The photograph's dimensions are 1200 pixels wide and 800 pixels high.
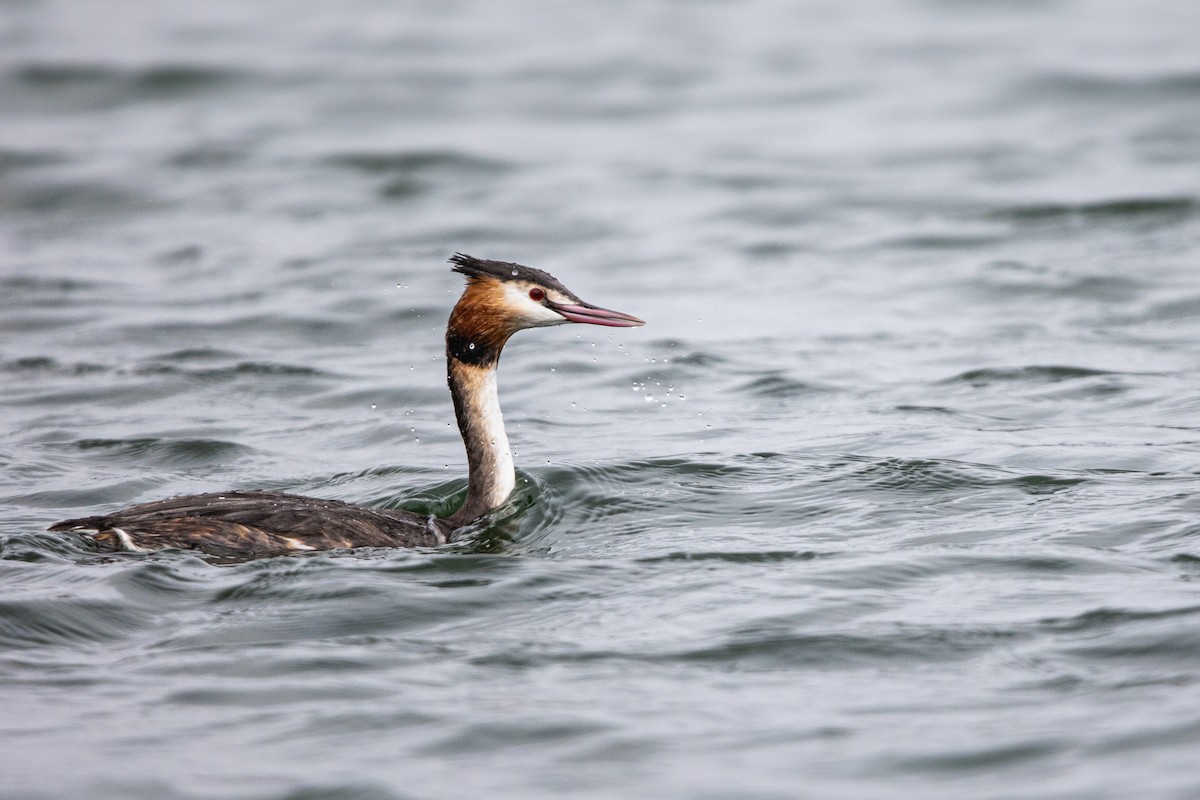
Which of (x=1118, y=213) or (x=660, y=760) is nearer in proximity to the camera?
(x=660, y=760)

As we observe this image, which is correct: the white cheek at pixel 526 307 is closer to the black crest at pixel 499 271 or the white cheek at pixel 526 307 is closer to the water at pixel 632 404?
the black crest at pixel 499 271

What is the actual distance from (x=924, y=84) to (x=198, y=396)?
1297cm

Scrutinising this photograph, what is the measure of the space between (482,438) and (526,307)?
675 mm

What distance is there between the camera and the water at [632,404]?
5.82 metres

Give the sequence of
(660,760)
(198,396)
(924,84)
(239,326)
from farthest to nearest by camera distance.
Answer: (924,84)
(239,326)
(198,396)
(660,760)

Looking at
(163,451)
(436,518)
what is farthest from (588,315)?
(163,451)

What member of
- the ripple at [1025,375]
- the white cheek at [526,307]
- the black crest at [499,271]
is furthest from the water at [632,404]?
the black crest at [499,271]

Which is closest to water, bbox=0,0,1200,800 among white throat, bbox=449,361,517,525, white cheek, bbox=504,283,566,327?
white throat, bbox=449,361,517,525

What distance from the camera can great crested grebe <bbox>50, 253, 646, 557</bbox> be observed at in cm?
734

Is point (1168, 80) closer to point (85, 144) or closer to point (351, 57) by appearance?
point (351, 57)

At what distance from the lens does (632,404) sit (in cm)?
1110

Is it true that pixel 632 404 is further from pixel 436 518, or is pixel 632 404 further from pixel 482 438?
pixel 436 518

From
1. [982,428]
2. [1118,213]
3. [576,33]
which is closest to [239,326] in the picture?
[982,428]

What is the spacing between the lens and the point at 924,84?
21797mm
